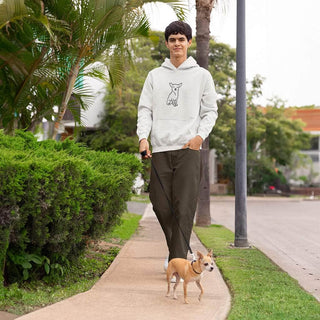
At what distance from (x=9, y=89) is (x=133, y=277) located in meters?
5.55

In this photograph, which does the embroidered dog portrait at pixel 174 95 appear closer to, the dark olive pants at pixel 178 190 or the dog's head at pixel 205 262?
the dark olive pants at pixel 178 190

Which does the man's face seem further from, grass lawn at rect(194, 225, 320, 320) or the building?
the building

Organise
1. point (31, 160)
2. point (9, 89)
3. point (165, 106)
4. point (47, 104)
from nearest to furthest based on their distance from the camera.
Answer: point (31, 160) → point (165, 106) → point (9, 89) → point (47, 104)

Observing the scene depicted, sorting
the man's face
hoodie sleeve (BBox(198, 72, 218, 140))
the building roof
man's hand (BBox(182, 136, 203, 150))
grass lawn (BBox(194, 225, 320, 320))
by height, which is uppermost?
the building roof

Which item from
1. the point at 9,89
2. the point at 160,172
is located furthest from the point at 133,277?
the point at 9,89

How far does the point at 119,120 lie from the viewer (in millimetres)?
34250

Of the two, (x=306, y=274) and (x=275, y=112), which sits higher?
(x=275, y=112)

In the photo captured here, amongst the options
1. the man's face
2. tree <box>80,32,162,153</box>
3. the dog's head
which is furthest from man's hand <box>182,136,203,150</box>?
tree <box>80,32,162,153</box>

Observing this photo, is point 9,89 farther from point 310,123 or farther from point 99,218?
point 310,123

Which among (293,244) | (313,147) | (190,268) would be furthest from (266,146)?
(190,268)

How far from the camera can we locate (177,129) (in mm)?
5676

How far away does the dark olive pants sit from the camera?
5672 millimetres

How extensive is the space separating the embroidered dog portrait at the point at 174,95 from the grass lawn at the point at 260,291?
74.8 inches

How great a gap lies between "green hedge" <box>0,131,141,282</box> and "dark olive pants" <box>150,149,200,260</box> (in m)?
0.62
